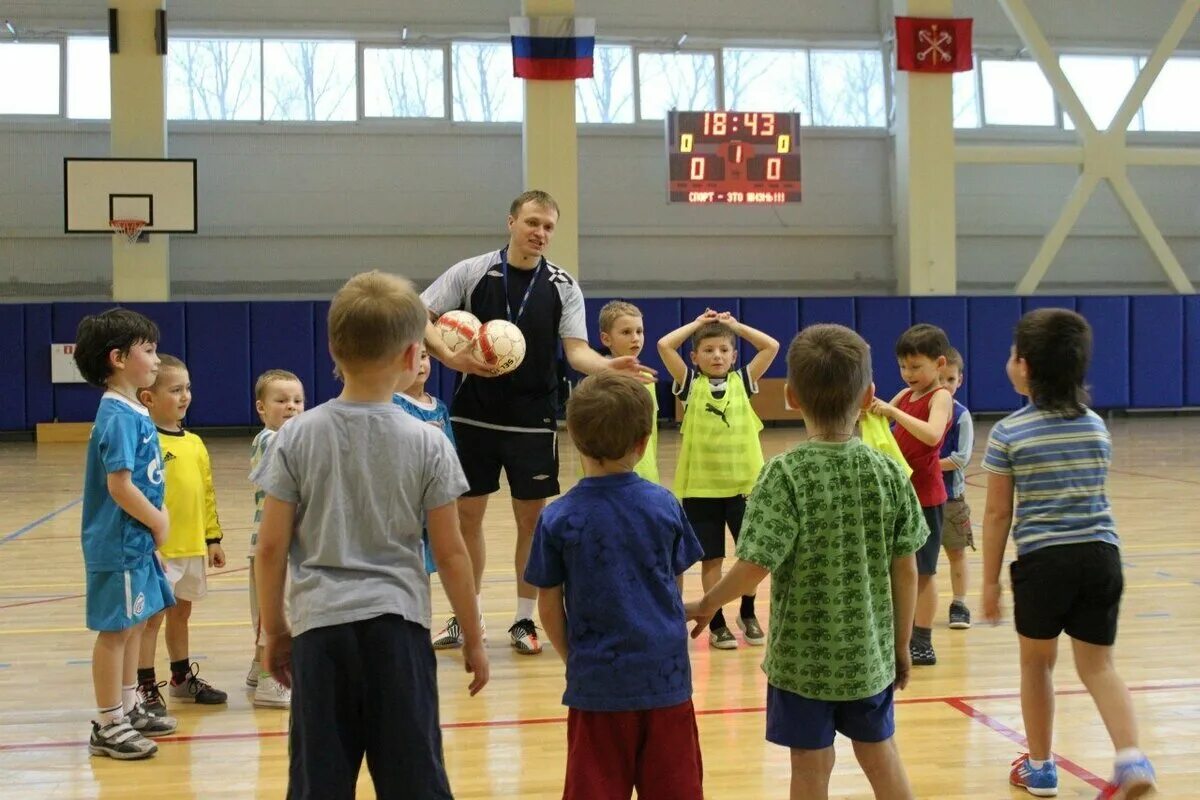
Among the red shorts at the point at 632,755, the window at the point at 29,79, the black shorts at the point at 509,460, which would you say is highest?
the window at the point at 29,79

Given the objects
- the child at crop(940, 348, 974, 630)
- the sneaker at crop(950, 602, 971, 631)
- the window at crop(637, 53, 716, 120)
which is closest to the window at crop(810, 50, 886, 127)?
the window at crop(637, 53, 716, 120)

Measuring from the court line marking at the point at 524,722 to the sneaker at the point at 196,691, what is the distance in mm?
332

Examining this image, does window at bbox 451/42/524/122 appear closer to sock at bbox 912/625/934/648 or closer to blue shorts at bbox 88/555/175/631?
sock at bbox 912/625/934/648

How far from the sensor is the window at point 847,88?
17.9 m

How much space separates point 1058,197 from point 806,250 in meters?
4.09

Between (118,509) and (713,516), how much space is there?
7.80 feet

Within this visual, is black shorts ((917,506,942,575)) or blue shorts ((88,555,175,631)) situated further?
black shorts ((917,506,942,575))

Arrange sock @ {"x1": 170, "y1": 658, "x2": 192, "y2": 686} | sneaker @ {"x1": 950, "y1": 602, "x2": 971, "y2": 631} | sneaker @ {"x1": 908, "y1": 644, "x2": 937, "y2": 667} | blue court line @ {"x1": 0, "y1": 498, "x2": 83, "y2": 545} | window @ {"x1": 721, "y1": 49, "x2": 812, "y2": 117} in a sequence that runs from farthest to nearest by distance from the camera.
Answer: window @ {"x1": 721, "y1": 49, "x2": 812, "y2": 117} → blue court line @ {"x1": 0, "y1": 498, "x2": 83, "y2": 545} → sneaker @ {"x1": 950, "y1": 602, "x2": 971, "y2": 631} → sneaker @ {"x1": 908, "y1": 644, "x2": 937, "y2": 667} → sock @ {"x1": 170, "y1": 658, "x2": 192, "y2": 686}

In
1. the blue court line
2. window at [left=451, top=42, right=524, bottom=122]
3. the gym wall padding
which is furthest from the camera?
window at [left=451, top=42, right=524, bottom=122]

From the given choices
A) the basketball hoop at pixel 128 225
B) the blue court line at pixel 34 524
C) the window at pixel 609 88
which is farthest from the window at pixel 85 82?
the blue court line at pixel 34 524

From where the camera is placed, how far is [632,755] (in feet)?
7.93

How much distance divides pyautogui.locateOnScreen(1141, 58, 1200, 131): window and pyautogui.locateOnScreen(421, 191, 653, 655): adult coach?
1637cm

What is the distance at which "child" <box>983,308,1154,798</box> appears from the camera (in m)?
2.97

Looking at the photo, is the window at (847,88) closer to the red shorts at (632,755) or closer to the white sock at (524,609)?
the white sock at (524,609)
